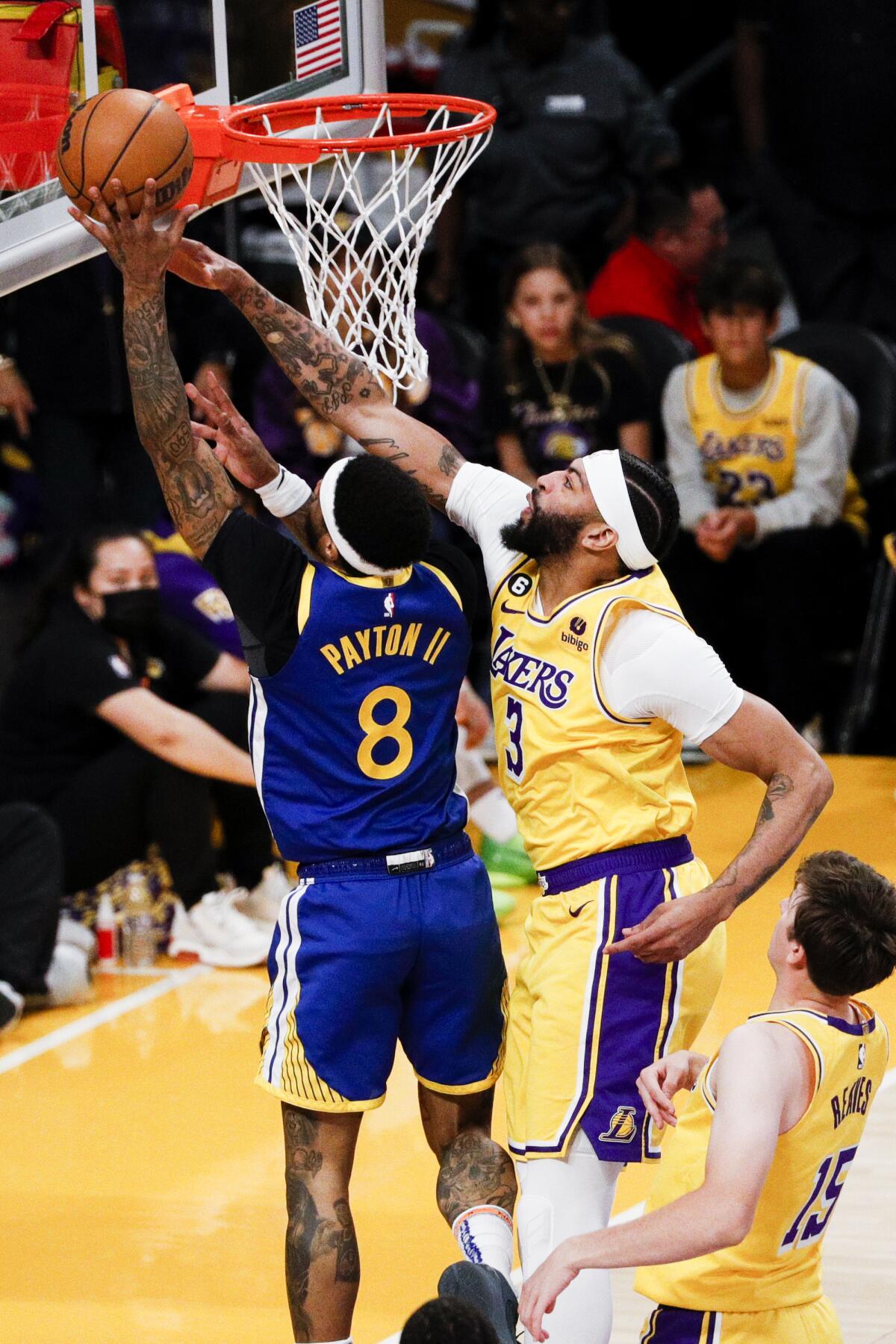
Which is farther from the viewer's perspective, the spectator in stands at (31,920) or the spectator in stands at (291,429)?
the spectator in stands at (291,429)

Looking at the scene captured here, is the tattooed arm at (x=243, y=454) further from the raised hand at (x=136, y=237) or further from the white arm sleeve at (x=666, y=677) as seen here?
the white arm sleeve at (x=666, y=677)

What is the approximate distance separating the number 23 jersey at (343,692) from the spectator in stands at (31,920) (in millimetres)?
2487

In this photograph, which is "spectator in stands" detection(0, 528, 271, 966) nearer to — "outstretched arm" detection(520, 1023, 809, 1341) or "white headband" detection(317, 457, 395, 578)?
"white headband" detection(317, 457, 395, 578)

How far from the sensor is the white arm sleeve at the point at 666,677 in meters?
→ 3.62

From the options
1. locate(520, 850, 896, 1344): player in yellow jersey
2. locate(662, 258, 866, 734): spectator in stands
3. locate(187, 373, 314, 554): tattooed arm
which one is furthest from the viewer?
locate(662, 258, 866, 734): spectator in stands

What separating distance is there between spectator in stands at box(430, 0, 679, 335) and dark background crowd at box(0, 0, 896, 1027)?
0.6 inches

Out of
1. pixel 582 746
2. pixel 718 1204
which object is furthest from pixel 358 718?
pixel 718 1204

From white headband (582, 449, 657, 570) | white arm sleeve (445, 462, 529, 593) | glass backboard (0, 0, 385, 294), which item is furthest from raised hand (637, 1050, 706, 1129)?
glass backboard (0, 0, 385, 294)

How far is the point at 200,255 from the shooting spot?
419cm

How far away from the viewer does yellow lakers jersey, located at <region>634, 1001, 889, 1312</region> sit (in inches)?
124

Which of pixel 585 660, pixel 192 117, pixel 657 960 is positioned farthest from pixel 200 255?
pixel 657 960

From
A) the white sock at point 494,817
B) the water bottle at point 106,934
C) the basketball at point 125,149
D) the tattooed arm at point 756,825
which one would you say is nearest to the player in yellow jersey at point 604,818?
the tattooed arm at point 756,825

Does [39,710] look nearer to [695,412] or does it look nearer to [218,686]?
[218,686]

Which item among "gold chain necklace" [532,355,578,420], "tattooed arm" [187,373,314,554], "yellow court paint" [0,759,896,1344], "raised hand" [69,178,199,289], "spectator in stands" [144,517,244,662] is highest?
"raised hand" [69,178,199,289]
